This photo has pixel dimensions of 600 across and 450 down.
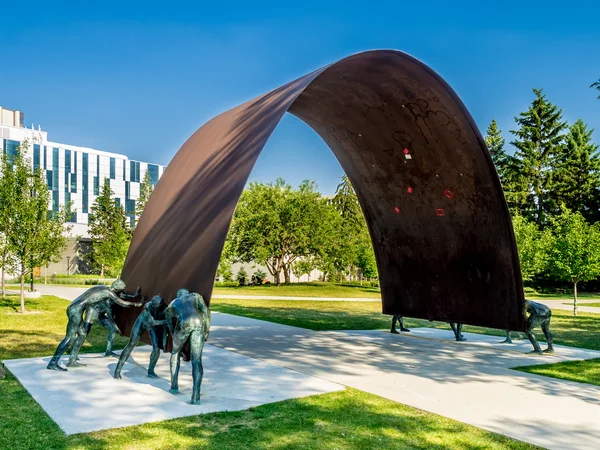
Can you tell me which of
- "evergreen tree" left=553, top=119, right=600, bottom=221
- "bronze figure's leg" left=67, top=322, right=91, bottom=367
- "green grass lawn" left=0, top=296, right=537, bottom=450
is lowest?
"green grass lawn" left=0, top=296, right=537, bottom=450

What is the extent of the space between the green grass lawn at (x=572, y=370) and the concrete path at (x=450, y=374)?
35 cm

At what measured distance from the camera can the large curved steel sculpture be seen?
25.1ft

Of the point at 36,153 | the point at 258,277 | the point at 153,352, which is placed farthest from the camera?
the point at 36,153

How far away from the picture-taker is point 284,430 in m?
5.66

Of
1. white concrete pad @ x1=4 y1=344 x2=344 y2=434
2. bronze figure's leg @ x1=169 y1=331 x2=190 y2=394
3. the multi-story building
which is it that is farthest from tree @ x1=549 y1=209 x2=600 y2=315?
the multi-story building

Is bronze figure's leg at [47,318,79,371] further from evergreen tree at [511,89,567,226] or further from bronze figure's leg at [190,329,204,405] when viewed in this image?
evergreen tree at [511,89,567,226]

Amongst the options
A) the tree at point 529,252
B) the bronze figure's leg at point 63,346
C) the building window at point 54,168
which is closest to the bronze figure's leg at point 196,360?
the bronze figure's leg at point 63,346

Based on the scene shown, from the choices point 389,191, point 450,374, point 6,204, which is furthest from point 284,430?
point 6,204

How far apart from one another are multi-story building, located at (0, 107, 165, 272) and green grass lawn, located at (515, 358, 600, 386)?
66005 millimetres

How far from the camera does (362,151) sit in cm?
1184

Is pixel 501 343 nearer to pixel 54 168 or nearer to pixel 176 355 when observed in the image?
pixel 176 355

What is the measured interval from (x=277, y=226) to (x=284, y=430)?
109 feet

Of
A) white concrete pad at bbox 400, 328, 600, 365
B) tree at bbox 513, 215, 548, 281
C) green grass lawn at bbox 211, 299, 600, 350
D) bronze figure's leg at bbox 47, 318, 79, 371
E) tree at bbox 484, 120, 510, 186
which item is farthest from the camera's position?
tree at bbox 484, 120, 510, 186

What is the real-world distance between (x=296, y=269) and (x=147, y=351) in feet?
107
